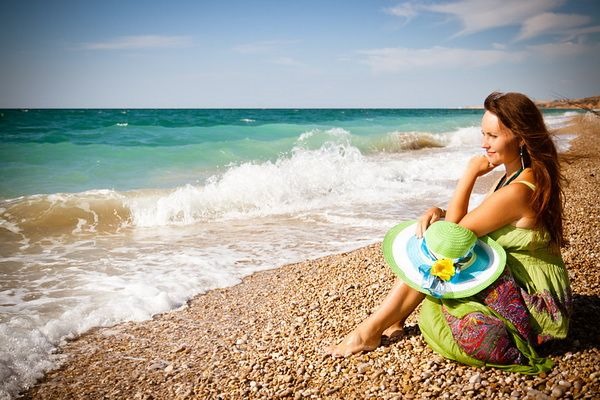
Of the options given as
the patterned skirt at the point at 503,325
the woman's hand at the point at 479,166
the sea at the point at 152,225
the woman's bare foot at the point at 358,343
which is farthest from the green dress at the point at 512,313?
the sea at the point at 152,225

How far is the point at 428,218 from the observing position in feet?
9.57

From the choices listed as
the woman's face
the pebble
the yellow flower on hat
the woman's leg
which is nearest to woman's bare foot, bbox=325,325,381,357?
the woman's leg

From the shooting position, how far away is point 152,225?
30.0 feet

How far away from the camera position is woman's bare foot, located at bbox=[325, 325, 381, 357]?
10.4ft

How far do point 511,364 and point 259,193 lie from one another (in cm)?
897

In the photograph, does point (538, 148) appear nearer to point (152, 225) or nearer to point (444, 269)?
point (444, 269)

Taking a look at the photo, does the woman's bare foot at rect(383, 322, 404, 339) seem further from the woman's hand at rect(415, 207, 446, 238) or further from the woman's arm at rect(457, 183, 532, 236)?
the woman's arm at rect(457, 183, 532, 236)

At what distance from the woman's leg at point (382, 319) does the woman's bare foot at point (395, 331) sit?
71 mm

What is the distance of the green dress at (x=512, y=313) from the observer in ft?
8.55

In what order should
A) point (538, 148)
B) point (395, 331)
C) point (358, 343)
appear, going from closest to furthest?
1. point (538, 148)
2. point (358, 343)
3. point (395, 331)

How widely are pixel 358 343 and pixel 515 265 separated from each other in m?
1.33

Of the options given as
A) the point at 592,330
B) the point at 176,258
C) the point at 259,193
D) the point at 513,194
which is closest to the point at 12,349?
the point at 176,258

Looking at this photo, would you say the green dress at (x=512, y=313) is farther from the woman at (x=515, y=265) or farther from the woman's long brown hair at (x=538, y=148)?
the woman's long brown hair at (x=538, y=148)

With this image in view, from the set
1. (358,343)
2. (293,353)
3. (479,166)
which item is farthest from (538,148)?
(293,353)
